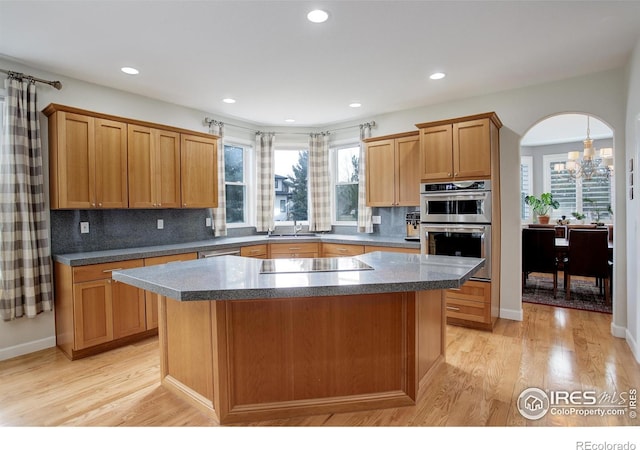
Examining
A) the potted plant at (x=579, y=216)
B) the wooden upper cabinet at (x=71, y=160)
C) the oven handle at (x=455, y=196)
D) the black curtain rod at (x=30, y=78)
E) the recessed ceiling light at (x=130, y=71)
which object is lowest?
the potted plant at (x=579, y=216)

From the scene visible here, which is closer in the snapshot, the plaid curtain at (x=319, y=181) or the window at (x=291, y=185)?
the plaid curtain at (x=319, y=181)

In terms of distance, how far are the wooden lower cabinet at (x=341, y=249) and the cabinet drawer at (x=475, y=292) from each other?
125cm

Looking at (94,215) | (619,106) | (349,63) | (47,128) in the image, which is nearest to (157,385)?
(94,215)

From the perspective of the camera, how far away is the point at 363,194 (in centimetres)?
508

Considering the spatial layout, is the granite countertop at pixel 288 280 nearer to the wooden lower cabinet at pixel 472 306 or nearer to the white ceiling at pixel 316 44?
the wooden lower cabinet at pixel 472 306

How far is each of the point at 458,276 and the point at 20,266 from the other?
361 centimetres

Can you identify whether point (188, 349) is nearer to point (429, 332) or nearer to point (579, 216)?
point (429, 332)

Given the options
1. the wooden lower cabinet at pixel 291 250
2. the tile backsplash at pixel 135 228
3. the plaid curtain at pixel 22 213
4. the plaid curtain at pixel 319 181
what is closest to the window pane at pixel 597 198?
the tile backsplash at pixel 135 228

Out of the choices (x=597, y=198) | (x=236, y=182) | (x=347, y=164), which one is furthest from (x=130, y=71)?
(x=597, y=198)

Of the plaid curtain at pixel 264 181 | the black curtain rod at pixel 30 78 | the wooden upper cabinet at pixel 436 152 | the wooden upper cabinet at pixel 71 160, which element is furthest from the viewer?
the plaid curtain at pixel 264 181

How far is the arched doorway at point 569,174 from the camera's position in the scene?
22.5ft

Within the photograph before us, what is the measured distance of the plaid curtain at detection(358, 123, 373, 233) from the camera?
5.06 meters

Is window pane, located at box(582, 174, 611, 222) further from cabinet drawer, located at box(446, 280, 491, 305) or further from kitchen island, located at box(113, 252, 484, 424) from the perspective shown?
kitchen island, located at box(113, 252, 484, 424)
